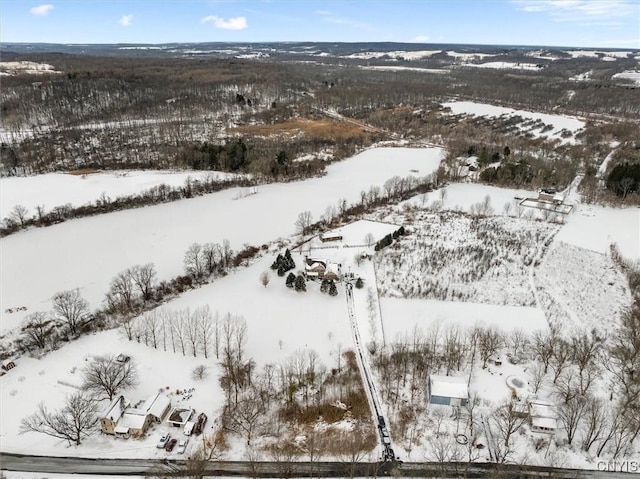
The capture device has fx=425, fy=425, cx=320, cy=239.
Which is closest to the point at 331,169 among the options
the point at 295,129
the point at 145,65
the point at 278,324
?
the point at 295,129

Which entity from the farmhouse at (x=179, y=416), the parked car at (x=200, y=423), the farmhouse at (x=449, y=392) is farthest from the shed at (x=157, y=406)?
the farmhouse at (x=449, y=392)

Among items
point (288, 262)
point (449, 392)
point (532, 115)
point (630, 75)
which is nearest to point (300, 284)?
point (288, 262)

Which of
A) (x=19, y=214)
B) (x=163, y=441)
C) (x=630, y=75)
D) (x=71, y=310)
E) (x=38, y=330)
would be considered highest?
(x=630, y=75)

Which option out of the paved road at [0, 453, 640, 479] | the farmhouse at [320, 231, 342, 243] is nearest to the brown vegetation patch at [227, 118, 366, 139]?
the farmhouse at [320, 231, 342, 243]

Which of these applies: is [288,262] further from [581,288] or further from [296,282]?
[581,288]

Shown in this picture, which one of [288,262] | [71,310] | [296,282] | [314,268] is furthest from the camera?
[288,262]

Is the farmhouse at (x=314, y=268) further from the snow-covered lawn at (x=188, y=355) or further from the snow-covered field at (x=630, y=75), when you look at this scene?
the snow-covered field at (x=630, y=75)

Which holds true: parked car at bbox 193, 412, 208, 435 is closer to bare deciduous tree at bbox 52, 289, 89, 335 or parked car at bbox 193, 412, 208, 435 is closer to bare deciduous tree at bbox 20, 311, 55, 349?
bare deciduous tree at bbox 52, 289, 89, 335
